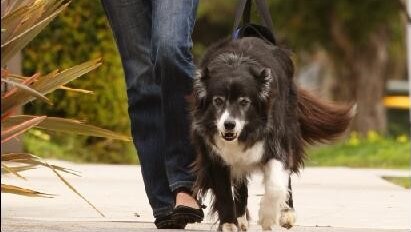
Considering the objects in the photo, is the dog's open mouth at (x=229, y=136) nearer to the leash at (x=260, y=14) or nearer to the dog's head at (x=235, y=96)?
the dog's head at (x=235, y=96)

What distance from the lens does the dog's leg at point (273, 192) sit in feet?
17.0

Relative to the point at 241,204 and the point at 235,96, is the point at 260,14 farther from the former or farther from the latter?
the point at 241,204

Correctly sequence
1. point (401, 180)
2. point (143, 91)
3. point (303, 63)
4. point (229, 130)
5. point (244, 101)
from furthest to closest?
point (303, 63) < point (401, 180) < point (143, 91) < point (244, 101) < point (229, 130)

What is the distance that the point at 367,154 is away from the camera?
14.0 meters

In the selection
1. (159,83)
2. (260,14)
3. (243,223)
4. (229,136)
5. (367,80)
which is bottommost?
(367,80)

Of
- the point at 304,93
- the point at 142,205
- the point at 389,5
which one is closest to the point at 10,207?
the point at 142,205

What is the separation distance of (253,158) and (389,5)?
1427 centimetres

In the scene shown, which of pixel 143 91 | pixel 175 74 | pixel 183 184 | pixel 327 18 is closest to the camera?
pixel 175 74

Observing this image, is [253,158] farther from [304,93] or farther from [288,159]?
[304,93]

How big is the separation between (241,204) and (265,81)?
81 cm

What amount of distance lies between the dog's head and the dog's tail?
2.78 ft

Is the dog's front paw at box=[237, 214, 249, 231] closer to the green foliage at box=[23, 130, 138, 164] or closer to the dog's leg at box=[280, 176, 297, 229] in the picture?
Answer: the dog's leg at box=[280, 176, 297, 229]

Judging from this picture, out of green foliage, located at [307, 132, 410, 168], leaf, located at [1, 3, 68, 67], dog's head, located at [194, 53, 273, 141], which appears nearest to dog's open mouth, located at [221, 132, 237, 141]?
dog's head, located at [194, 53, 273, 141]

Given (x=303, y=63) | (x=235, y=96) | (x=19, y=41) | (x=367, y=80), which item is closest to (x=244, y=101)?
(x=235, y=96)
